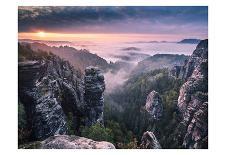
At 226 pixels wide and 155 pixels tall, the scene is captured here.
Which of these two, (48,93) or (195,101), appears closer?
(195,101)

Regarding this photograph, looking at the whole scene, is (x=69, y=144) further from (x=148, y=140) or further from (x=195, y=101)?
(x=195, y=101)

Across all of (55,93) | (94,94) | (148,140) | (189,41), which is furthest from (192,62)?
(55,93)

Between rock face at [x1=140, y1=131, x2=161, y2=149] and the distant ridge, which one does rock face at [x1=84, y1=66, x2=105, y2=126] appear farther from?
the distant ridge
